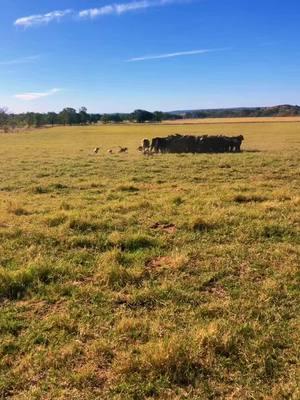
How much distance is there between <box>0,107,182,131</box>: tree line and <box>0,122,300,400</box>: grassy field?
143 meters

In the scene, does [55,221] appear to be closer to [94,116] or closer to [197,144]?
[197,144]

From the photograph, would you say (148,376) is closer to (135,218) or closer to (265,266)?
(265,266)

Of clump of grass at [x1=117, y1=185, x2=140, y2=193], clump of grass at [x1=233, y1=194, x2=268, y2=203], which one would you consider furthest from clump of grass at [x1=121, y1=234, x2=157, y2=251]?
clump of grass at [x1=117, y1=185, x2=140, y2=193]

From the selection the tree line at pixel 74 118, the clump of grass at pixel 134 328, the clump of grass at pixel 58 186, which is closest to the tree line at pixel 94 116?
the tree line at pixel 74 118

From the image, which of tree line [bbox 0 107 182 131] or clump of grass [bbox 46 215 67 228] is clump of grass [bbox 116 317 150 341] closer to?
clump of grass [bbox 46 215 67 228]

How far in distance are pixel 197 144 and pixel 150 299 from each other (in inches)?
1062

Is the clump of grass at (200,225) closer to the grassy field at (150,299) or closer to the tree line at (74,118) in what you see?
the grassy field at (150,299)

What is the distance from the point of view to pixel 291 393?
3.83 m

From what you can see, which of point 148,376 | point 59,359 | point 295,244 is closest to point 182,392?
point 148,376

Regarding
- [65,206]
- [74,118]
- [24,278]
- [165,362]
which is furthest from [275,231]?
[74,118]

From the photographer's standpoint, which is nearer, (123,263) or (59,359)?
(59,359)

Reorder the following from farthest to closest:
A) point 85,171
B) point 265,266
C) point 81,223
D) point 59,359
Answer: point 85,171 → point 81,223 → point 265,266 → point 59,359

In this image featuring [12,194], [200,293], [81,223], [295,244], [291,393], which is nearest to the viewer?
[291,393]

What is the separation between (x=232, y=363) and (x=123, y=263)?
3.01 m
